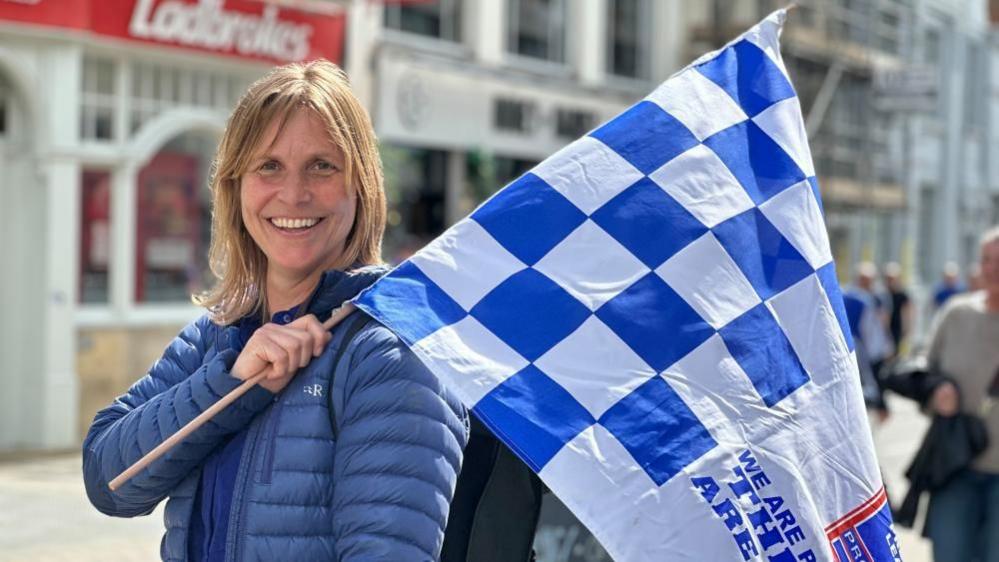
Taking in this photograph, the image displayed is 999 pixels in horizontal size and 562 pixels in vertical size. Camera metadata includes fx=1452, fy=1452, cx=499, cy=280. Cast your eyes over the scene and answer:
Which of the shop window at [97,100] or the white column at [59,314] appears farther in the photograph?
the shop window at [97,100]

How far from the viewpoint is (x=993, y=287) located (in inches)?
246

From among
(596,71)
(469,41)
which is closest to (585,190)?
(469,41)

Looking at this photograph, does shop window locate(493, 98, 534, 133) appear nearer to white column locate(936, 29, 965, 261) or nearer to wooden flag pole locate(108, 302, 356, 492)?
wooden flag pole locate(108, 302, 356, 492)

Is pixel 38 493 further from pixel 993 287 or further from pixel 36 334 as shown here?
pixel 993 287

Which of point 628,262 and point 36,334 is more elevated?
point 628,262

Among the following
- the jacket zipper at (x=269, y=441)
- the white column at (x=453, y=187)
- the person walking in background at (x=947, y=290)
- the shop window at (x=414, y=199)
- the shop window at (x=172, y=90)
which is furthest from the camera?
the person walking in background at (x=947, y=290)

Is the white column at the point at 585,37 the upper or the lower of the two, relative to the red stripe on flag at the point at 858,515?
upper

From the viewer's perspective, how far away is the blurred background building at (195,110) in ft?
40.9

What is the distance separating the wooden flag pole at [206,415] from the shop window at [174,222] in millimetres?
11486

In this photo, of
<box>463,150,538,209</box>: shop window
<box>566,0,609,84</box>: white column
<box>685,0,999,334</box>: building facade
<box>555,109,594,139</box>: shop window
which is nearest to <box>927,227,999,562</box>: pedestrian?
<box>463,150,538,209</box>: shop window

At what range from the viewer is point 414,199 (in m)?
17.7

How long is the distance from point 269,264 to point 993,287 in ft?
14.8

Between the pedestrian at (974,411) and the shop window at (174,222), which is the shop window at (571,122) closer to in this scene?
the shop window at (174,222)

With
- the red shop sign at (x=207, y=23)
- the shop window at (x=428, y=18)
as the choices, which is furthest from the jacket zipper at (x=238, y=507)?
the shop window at (x=428, y=18)
